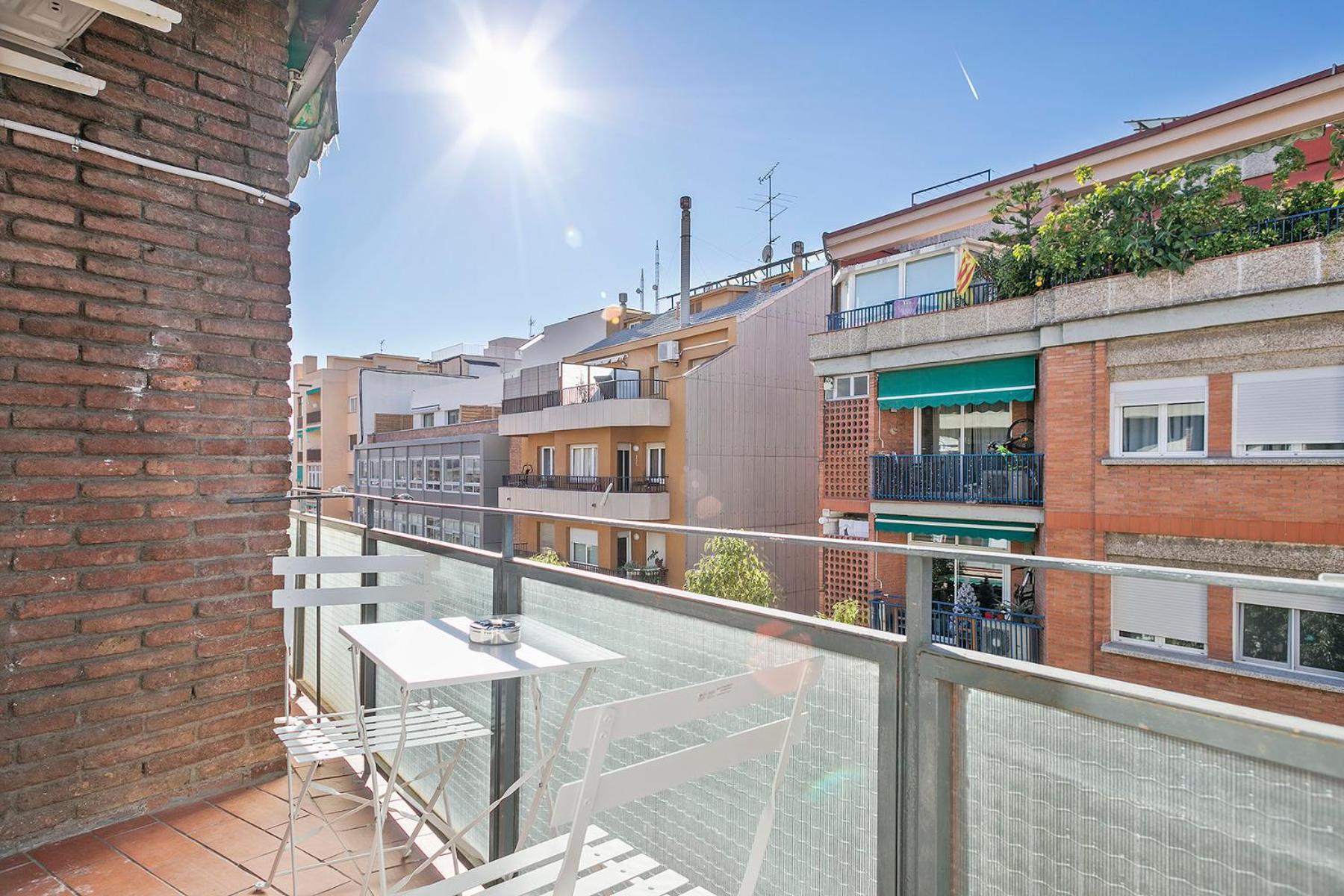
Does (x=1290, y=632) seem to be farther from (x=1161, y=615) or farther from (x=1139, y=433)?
(x=1139, y=433)

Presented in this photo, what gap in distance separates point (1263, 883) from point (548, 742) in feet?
6.43

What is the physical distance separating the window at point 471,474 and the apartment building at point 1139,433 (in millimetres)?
14795

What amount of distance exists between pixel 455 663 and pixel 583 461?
18.7 metres

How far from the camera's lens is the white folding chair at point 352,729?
219 centimetres

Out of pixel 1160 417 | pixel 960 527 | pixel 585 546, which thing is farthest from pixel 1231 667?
pixel 585 546

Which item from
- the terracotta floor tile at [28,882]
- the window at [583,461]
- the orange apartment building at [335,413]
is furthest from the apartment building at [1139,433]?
the orange apartment building at [335,413]

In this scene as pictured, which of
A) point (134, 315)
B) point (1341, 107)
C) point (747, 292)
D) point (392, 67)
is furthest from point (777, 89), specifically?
point (134, 315)

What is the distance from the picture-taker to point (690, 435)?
17.9m

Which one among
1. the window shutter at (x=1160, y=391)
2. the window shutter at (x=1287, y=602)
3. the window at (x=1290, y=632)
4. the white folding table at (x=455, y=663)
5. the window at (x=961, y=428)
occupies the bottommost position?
the window at (x=1290, y=632)

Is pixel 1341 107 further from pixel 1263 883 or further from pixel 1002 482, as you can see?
pixel 1263 883

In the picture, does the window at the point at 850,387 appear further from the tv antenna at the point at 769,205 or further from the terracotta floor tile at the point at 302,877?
the terracotta floor tile at the point at 302,877

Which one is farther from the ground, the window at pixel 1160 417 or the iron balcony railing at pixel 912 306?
the iron balcony railing at pixel 912 306

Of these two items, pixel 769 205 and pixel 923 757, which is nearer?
pixel 923 757

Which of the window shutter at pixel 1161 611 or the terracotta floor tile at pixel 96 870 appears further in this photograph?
the window shutter at pixel 1161 611
